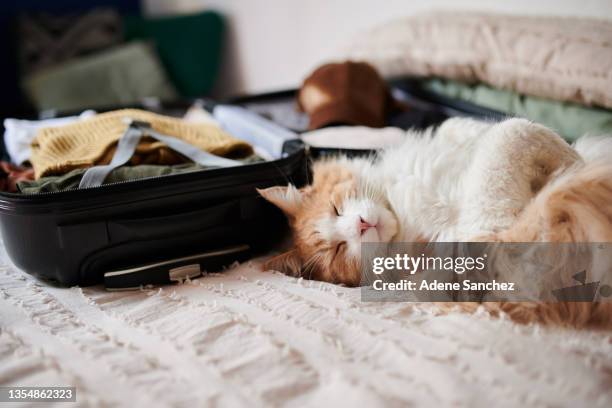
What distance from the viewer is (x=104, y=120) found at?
135 centimetres

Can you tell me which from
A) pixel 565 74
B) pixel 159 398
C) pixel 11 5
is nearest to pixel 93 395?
pixel 159 398

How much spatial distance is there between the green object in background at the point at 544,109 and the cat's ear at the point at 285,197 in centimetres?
66

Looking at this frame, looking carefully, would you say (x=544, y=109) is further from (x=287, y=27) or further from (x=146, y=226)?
(x=287, y=27)

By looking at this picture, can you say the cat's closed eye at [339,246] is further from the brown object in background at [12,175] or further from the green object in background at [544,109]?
the brown object in background at [12,175]

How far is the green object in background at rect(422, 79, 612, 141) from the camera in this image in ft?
4.46

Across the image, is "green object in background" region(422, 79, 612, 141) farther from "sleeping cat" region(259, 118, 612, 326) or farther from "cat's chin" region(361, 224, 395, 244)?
"cat's chin" region(361, 224, 395, 244)

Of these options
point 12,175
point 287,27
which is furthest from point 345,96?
point 287,27

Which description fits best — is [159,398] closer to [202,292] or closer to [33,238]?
[202,292]

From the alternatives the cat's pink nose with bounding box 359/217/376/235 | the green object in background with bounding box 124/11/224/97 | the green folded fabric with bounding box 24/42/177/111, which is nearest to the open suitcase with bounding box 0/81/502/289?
the cat's pink nose with bounding box 359/217/376/235

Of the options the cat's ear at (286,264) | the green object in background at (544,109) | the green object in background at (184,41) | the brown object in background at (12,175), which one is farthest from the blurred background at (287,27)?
the brown object in background at (12,175)

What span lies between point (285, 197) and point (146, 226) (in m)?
0.31

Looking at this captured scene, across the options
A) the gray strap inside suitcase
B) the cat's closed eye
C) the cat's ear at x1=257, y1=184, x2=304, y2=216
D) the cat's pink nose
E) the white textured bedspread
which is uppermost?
the gray strap inside suitcase

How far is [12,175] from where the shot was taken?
1.24 metres

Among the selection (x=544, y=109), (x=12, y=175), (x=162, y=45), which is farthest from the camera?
(x=162, y=45)
